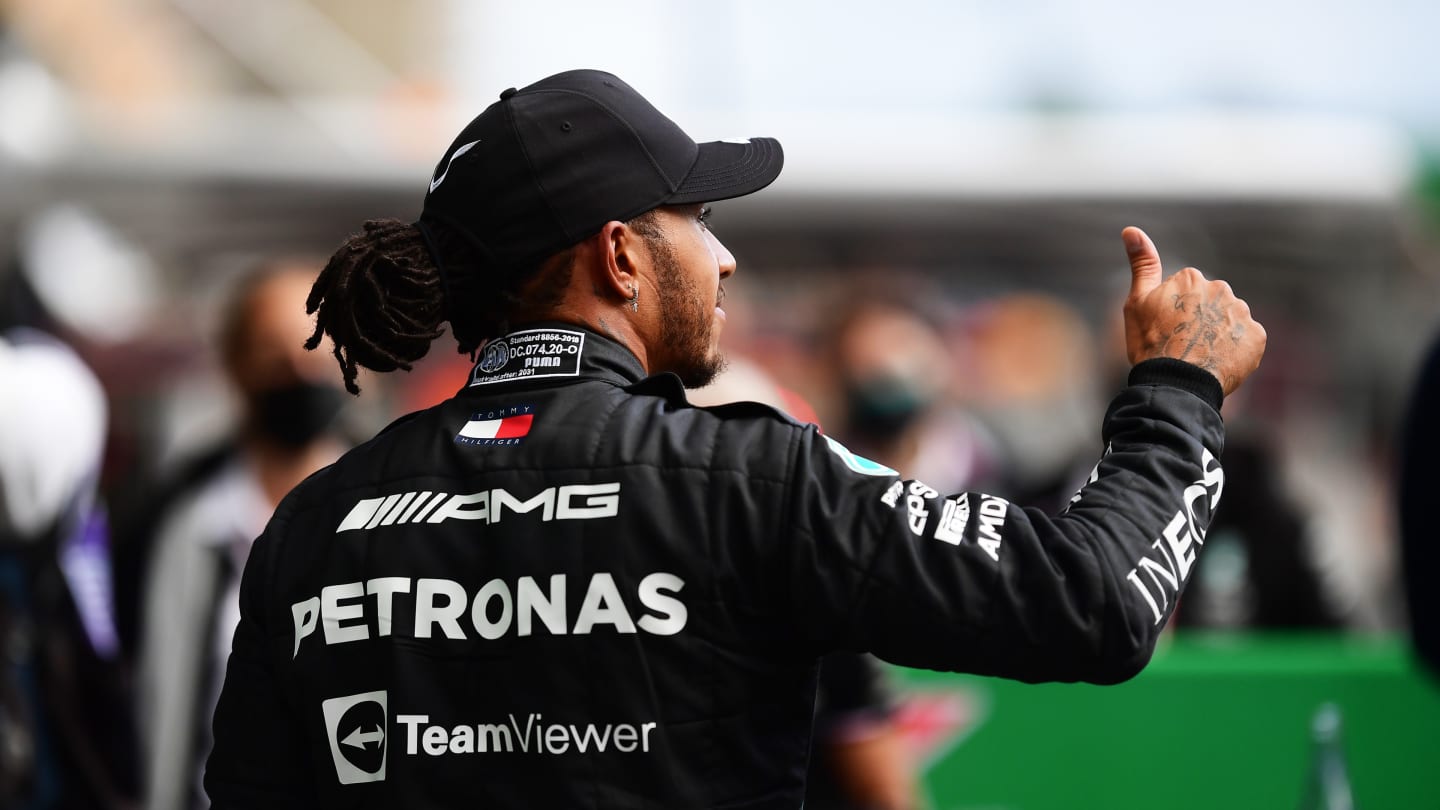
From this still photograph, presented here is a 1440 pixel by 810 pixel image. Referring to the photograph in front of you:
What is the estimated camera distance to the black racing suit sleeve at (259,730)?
1901 millimetres

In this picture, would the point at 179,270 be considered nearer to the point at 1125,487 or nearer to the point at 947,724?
the point at 947,724

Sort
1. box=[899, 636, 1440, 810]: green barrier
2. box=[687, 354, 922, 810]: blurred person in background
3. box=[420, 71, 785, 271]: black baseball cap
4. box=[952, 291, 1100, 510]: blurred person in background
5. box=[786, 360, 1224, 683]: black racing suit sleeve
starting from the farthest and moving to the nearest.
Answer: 1. box=[952, 291, 1100, 510]: blurred person in background
2. box=[899, 636, 1440, 810]: green barrier
3. box=[687, 354, 922, 810]: blurred person in background
4. box=[420, 71, 785, 271]: black baseball cap
5. box=[786, 360, 1224, 683]: black racing suit sleeve

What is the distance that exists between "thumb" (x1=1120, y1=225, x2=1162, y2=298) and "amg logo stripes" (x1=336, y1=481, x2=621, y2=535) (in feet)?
2.37

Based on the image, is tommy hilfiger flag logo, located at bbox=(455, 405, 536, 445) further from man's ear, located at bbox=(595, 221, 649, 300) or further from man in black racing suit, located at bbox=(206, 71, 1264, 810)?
man's ear, located at bbox=(595, 221, 649, 300)

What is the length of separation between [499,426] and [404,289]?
0.78 ft

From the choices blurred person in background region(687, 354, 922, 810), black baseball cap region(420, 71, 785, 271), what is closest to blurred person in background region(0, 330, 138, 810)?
blurred person in background region(687, 354, 922, 810)

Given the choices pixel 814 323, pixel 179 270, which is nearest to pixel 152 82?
pixel 179 270

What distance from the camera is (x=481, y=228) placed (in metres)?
1.91

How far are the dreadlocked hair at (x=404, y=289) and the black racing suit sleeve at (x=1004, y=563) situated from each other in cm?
44

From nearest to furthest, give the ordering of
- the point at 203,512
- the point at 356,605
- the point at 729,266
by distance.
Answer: the point at 356,605, the point at 729,266, the point at 203,512

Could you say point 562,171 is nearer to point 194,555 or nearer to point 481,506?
point 481,506

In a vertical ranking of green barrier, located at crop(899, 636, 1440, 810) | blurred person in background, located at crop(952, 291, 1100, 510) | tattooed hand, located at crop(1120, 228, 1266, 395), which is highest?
blurred person in background, located at crop(952, 291, 1100, 510)

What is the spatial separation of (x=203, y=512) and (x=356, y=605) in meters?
2.32

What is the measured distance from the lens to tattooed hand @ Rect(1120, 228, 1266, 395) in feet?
5.90
